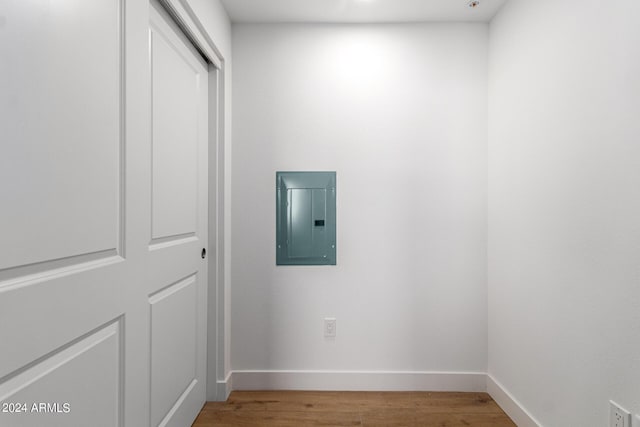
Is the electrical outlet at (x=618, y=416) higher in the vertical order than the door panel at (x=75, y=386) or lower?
lower

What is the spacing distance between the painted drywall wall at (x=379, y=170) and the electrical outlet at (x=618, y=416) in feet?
3.33

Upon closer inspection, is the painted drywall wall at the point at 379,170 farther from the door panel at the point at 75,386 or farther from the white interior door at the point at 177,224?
the door panel at the point at 75,386

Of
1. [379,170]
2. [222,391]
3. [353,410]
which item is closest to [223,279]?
[222,391]

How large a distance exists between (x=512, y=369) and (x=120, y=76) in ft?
7.69

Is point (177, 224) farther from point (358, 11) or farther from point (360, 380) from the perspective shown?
point (358, 11)

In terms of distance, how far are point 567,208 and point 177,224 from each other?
1756mm

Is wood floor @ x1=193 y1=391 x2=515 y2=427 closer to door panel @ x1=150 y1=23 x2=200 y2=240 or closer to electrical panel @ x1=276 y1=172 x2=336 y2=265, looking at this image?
electrical panel @ x1=276 y1=172 x2=336 y2=265

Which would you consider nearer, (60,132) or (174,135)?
(60,132)

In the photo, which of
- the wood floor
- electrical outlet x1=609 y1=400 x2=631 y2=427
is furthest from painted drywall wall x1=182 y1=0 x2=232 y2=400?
electrical outlet x1=609 y1=400 x2=631 y2=427

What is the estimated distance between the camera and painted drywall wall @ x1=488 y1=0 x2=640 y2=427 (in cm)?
128

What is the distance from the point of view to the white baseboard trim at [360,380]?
7.66 ft

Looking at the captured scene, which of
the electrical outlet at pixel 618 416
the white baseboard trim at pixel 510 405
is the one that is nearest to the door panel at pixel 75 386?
the electrical outlet at pixel 618 416

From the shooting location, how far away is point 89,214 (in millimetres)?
1041

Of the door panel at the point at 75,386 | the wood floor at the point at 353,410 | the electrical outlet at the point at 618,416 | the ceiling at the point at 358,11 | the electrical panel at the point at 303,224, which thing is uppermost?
the ceiling at the point at 358,11
